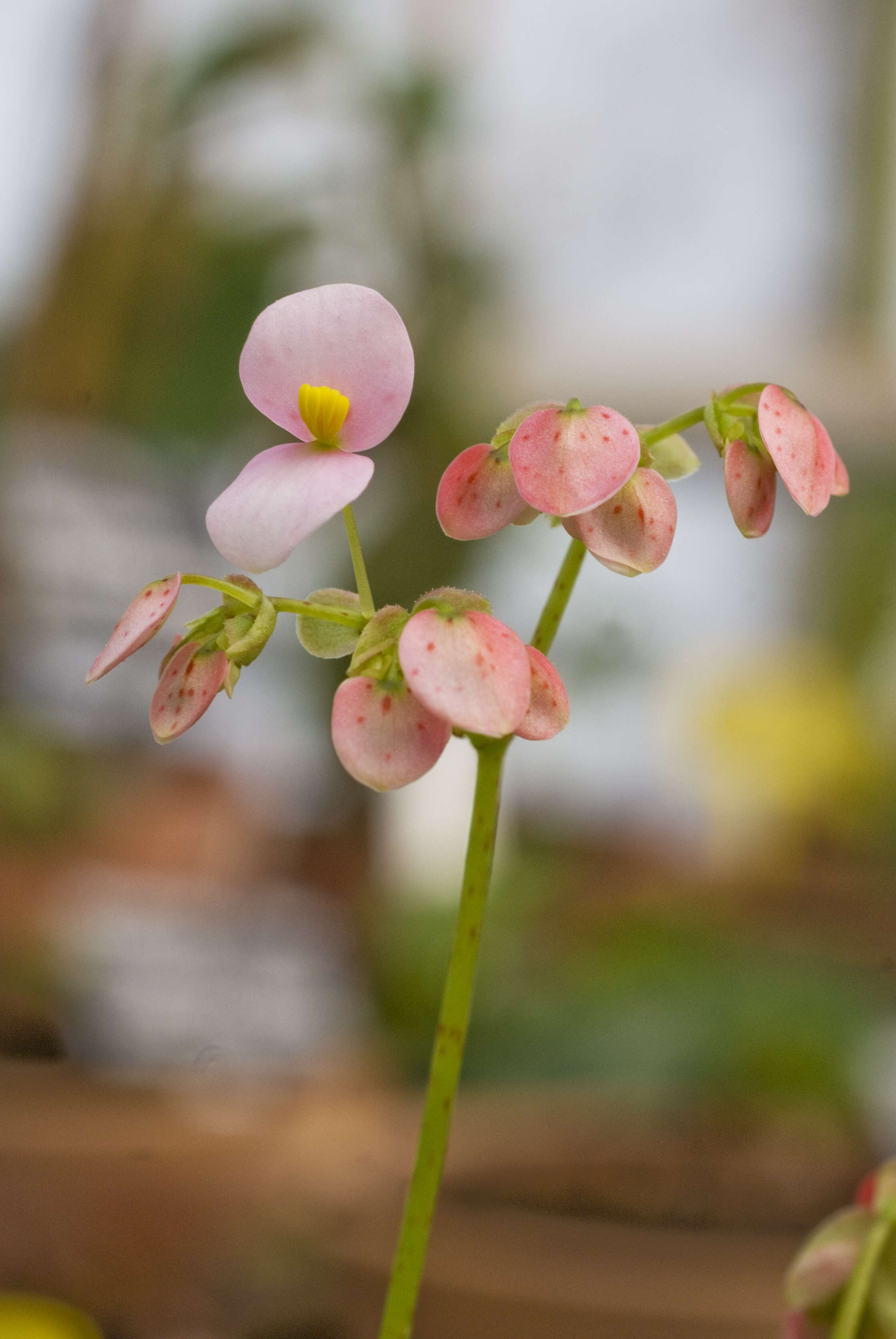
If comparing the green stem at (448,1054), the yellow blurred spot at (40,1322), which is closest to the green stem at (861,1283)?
the green stem at (448,1054)

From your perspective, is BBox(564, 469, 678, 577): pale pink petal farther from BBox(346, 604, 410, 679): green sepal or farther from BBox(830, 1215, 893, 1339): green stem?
BBox(830, 1215, 893, 1339): green stem

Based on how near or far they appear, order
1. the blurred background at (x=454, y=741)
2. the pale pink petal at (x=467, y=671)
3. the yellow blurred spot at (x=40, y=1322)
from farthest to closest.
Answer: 1. the blurred background at (x=454, y=741)
2. the yellow blurred spot at (x=40, y=1322)
3. the pale pink petal at (x=467, y=671)

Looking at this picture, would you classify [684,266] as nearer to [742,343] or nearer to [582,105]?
[742,343]

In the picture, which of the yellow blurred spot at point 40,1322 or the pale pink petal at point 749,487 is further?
the yellow blurred spot at point 40,1322

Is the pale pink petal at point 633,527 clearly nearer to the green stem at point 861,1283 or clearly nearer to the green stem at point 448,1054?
the green stem at point 448,1054

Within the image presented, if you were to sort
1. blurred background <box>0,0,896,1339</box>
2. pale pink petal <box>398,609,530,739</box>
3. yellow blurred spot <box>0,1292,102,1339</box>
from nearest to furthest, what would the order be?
1. pale pink petal <box>398,609,530,739</box>
2. yellow blurred spot <box>0,1292,102,1339</box>
3. blurred background <box>0,0,896,1339</box>

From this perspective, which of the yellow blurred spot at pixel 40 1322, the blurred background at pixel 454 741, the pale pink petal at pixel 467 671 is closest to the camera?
the pale pink petal at pixel 467 671

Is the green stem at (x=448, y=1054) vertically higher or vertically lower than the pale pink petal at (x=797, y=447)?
lower

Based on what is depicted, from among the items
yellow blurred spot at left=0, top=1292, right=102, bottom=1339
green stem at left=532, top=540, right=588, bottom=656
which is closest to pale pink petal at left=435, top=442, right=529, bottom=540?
green stem at left=532, top=540, right=588, bottom=656
